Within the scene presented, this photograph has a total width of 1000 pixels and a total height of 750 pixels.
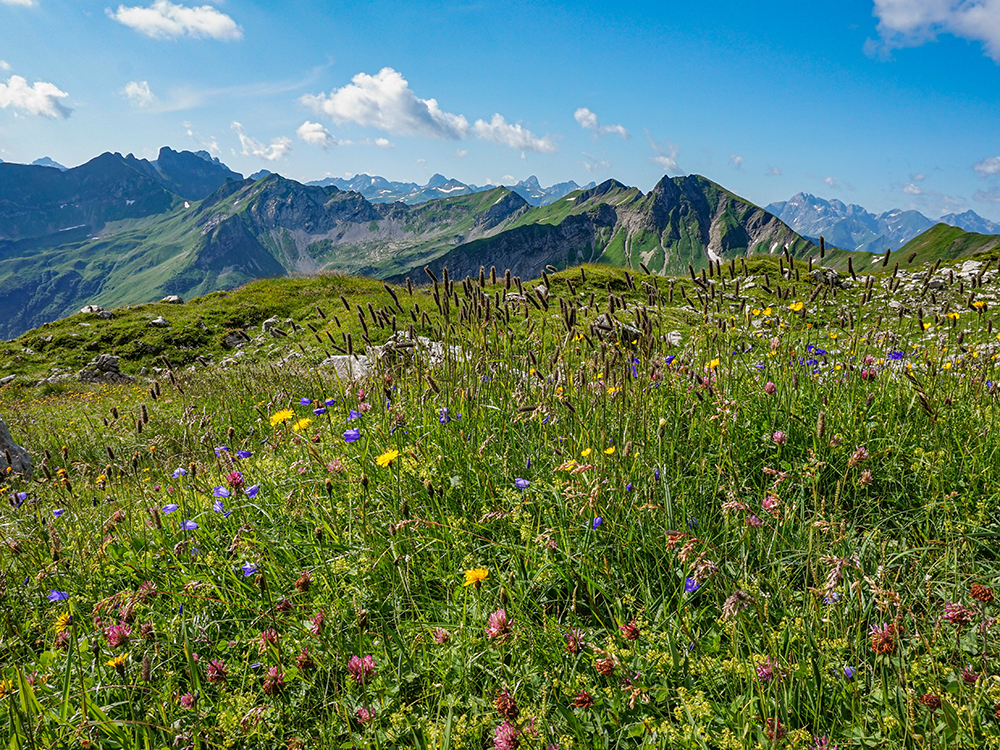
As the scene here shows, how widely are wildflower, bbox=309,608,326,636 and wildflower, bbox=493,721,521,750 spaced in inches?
37.3

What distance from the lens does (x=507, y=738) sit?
1729mm

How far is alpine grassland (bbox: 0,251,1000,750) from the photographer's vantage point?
1954 mm

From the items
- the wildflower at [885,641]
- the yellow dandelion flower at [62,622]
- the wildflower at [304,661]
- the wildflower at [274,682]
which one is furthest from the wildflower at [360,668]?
the wildflower at [885,641]

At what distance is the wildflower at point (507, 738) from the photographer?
67.7 inches

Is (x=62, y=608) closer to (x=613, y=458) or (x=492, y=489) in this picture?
(x=492, y=489)

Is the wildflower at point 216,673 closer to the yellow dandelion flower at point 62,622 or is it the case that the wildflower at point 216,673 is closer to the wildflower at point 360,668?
the wildflower at point 360,668

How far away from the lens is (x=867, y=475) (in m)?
2.52

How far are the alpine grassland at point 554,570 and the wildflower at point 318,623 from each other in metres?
0.03

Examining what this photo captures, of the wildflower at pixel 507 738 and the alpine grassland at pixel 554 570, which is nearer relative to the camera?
the wildflower at pixel 507 738

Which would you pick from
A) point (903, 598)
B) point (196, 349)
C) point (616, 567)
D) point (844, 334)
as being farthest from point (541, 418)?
point (196, 349)

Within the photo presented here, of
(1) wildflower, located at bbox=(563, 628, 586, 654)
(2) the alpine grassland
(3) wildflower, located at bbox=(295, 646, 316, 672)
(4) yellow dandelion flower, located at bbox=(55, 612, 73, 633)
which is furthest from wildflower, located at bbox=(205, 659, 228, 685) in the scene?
(1) wildflower, located at bbox=(563, 628, 586, 654)

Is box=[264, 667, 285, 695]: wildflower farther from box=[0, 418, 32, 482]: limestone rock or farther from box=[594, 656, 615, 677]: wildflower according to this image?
box=[0, 418, 32, 482]: limestone rock

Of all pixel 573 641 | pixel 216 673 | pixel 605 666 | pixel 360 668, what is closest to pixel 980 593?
pixel 605 666

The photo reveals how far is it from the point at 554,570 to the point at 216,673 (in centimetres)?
168
